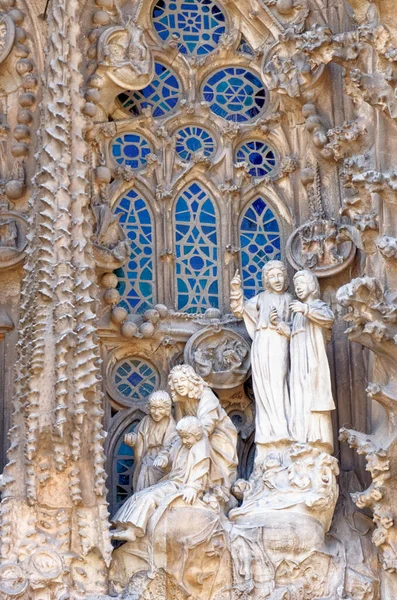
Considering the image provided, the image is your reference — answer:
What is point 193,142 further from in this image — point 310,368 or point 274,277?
point 310,368

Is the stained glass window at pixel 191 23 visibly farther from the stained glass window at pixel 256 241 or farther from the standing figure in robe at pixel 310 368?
the standing figure in robe at pixel 310 368

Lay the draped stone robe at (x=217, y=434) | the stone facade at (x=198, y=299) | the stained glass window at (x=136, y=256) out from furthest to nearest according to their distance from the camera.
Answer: the stained glass window at (x=136, y=256) → the draped stone robe at (x=217, y=434) → the stone facade at (x=198, y=299)

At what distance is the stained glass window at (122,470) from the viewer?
1427 centimetres

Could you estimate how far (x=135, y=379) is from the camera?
48.0 feet

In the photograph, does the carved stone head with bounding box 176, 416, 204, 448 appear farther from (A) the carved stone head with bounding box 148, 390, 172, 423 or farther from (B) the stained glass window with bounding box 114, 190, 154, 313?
(B) the stained glass window with bounding box 114, 190, 154, 313

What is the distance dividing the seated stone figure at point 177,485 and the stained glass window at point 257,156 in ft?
7.85

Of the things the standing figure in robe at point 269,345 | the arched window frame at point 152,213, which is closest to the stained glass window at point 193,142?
the arched window frame at point 152,213

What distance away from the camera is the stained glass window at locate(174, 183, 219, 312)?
1496 cm

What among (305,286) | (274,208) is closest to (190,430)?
(305,286)

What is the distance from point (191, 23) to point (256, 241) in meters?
1.71

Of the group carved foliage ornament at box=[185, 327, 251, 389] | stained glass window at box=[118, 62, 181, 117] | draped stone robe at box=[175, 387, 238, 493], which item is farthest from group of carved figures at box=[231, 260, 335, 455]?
stained glass window at box=[118, 62, 181, 117]

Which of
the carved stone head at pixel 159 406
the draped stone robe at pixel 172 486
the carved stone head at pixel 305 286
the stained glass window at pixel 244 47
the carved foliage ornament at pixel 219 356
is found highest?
the stained glass window at pixel 244 47

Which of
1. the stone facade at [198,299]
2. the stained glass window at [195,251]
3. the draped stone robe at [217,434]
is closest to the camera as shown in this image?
the stone facade at [198,299]

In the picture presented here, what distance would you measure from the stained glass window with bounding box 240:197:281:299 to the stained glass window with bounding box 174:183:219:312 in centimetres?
22
